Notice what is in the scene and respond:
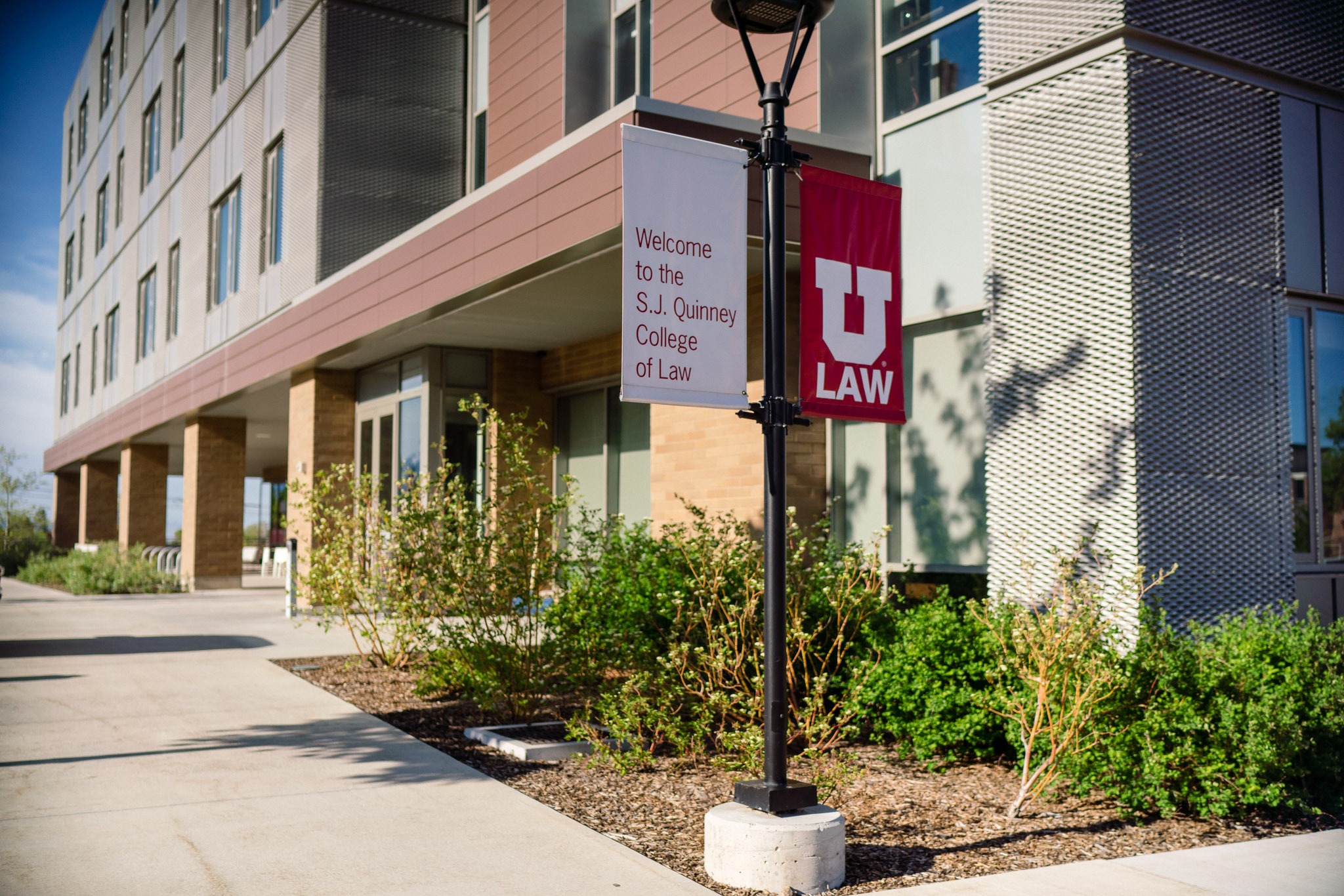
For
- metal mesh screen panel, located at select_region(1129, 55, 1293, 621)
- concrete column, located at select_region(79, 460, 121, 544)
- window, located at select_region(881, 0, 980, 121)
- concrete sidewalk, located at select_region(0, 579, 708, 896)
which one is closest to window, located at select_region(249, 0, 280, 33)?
window, located at select_region(881, 0, 980, 121)

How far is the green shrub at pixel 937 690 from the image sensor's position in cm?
663

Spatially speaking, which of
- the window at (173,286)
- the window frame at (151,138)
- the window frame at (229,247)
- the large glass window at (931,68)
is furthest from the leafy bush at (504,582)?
the window frame at (151,138)

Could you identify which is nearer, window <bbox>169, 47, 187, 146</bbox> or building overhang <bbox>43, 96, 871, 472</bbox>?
building overhang <bbox>43, 96, 871, 472</bbox>

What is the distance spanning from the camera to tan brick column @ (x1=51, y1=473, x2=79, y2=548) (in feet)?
141

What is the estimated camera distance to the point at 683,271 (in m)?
4.85

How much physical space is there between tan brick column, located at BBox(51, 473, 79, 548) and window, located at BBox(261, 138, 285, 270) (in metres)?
26.9

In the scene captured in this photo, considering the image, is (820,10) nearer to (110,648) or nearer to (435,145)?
(110,648)

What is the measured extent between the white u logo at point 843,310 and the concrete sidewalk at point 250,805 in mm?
2468

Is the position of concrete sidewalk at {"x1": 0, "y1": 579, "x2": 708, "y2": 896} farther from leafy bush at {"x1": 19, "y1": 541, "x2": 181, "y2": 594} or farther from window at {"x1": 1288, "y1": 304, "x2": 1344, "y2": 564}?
leafy bush at {"x1": 19, "y1": 541, "x2": 181, "y2": 594}

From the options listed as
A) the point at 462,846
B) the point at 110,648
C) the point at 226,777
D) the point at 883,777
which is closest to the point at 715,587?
the point at 883,777

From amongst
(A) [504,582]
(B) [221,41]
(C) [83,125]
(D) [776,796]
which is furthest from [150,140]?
(D) [776,796]

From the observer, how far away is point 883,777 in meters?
6.62

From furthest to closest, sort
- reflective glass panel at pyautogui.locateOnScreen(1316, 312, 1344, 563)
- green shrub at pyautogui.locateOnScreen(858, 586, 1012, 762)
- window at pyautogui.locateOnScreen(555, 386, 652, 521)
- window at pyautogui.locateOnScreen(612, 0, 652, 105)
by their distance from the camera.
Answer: window at pyautogui.locateOnScreen(555, 386, 652, 521) < window at pyautogui.locateOnScreen(612, 0, 652, 105) < reflective glass panel at pyautogui.locateOnScreen(1316, 312, 1344, 563) < green shrub at pyautogui.locateOnScreen(858, 586, 1012, 762)

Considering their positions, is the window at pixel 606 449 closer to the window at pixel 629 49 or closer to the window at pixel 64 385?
the window at pixel 629 49
